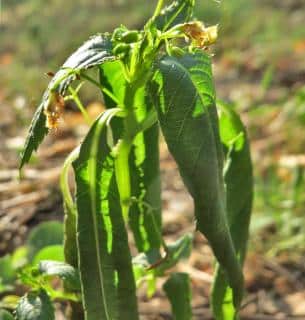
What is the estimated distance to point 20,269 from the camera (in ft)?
4.46

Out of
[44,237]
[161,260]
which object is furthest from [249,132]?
[161,260]

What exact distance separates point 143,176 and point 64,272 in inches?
9.2

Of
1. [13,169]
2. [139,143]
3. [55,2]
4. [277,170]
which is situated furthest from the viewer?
[55,2]

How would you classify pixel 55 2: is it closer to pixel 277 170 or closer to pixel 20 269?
pixel 277 170

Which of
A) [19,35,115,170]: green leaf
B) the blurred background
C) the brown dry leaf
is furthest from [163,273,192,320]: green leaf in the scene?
the brown dry leaf

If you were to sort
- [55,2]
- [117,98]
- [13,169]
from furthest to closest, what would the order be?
[55,2]
[13,169]
[117,98]

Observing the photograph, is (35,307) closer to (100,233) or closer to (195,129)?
(100,233)

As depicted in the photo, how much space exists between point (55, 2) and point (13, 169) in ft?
12.3

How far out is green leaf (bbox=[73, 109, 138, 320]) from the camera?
110 cm

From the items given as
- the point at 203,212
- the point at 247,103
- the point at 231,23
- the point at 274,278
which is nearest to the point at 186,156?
the point at 203,212

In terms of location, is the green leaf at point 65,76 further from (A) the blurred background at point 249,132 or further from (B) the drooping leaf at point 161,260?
(B) the drooping leaf at point 161,260

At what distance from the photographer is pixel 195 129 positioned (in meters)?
1.07

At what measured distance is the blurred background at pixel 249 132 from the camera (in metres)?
2.03

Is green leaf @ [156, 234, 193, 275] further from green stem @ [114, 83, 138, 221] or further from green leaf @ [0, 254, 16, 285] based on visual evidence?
green leaf @ [0, 254, 16, 285]
